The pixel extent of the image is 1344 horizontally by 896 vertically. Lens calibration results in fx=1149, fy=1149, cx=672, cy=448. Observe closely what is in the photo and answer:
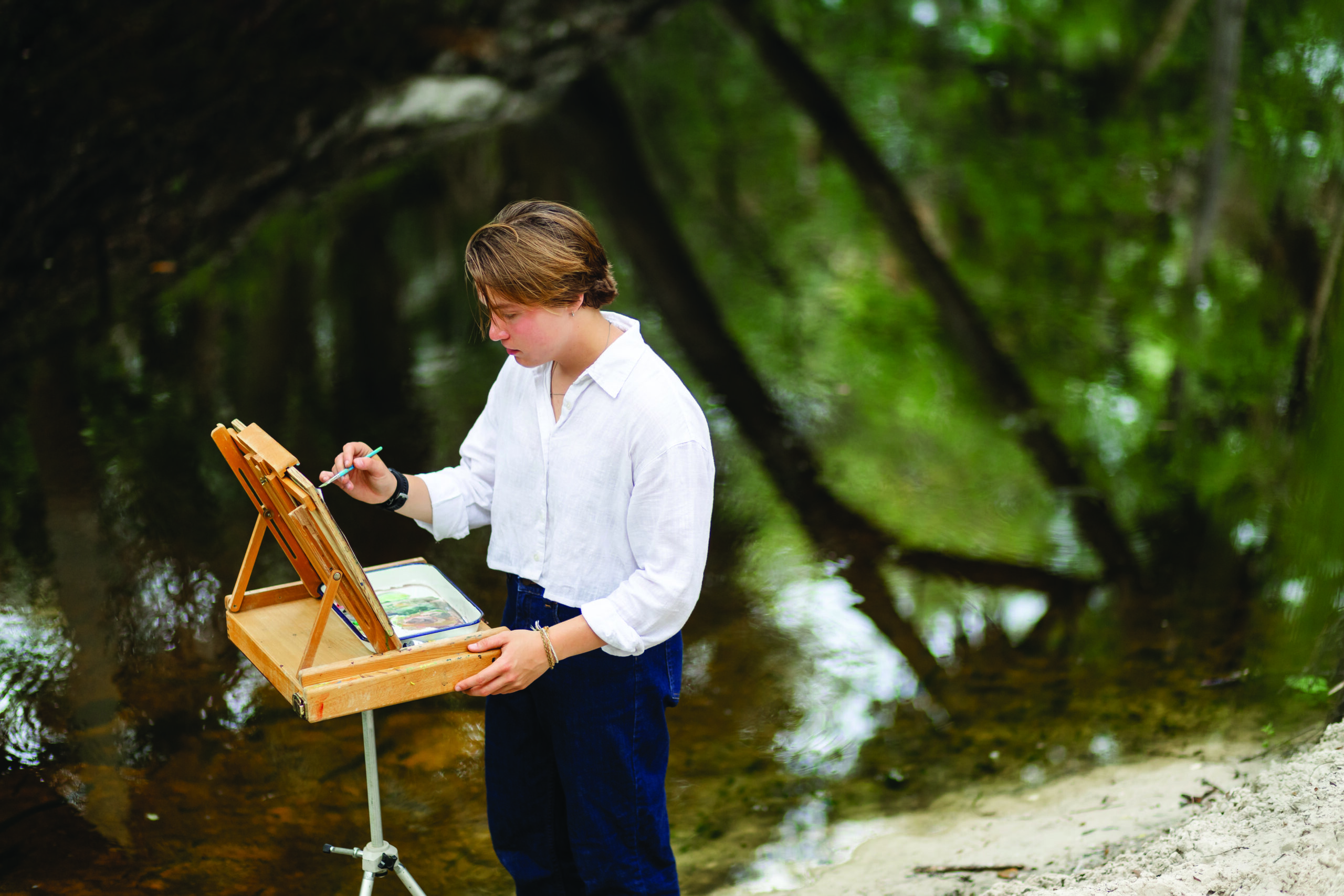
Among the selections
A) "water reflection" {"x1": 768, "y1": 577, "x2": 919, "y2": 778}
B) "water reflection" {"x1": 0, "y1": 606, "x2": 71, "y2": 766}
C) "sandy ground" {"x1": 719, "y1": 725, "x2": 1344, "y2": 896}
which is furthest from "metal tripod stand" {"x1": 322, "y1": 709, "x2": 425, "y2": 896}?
"water reflection" {"x1": 0, "y1": 606, "x2": 71, "y2": 766}

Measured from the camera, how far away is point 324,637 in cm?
204

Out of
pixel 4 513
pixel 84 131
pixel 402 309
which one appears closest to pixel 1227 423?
pixel 402 309

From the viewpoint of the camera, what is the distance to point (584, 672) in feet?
6.88

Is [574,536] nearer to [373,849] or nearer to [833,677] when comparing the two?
[373,849]

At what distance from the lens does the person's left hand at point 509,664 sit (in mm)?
1911

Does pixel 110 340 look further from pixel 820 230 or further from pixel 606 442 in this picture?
pixel 606 442

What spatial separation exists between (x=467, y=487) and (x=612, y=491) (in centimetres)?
A: 41

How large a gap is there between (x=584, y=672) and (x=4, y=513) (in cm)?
365

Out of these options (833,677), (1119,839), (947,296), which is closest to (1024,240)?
(947,296)

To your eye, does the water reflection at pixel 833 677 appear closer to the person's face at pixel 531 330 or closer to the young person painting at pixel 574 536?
the young person painting at pixel 574 536

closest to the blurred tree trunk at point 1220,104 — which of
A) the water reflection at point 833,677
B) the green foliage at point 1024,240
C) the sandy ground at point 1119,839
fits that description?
the green foliage at point 1024,240

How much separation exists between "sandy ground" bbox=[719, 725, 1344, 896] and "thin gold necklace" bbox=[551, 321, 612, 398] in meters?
1.54

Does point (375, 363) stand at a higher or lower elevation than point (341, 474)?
lower

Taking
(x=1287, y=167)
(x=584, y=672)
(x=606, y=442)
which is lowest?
(x=1287, y=167)
